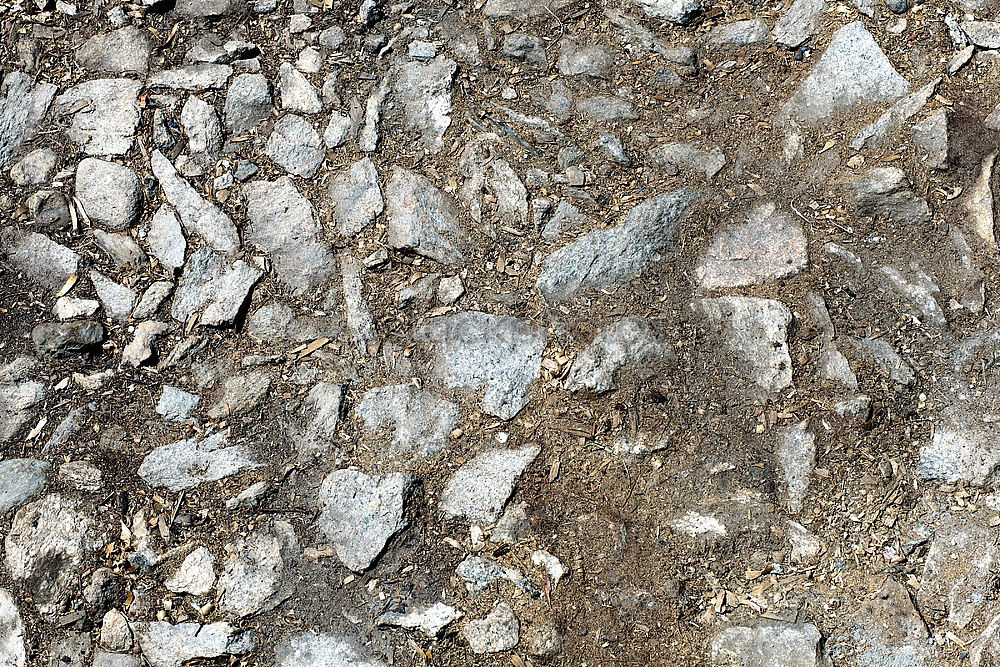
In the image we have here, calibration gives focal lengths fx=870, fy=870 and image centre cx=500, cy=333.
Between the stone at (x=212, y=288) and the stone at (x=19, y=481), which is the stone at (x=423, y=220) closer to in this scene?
the stone at (x=212, y=288)

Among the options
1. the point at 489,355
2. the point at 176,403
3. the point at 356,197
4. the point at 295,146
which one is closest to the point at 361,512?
the point at 489,355

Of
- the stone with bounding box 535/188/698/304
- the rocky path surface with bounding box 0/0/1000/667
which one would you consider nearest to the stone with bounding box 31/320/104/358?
the rocky path surface with bounding box 0/0/1000/667

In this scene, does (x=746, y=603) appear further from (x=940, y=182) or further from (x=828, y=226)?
(x=940, y=182)

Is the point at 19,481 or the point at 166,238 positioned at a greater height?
the point at 166,238

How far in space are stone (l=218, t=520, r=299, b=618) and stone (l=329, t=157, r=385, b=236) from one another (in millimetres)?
1190

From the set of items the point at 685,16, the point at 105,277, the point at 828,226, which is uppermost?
the point at 685,16

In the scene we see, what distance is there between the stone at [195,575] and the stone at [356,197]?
1306mm

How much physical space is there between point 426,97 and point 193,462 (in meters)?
1.73

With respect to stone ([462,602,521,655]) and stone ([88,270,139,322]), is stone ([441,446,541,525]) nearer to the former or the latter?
stone ([462,602,521,655])

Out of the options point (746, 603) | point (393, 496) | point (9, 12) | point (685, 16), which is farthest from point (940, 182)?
point (9, 12)

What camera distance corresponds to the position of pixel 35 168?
11.9 feet

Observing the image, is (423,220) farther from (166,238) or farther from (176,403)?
(176,403)

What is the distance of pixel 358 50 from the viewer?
12.5 ft

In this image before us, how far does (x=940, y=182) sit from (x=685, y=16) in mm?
1260
